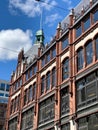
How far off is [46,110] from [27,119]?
6.19 m

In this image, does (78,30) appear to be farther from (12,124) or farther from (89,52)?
(12,124)

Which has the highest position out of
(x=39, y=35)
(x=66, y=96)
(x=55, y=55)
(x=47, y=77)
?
(x=39, y=35)

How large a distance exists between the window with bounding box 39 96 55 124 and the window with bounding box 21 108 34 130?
2.73 metres

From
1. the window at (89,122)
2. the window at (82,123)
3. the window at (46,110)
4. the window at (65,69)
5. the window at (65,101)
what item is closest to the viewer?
the window at (89,122)

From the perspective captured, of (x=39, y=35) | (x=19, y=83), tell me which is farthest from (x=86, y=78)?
(x=39, y=35)

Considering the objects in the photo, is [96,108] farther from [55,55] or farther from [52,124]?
[55,55]

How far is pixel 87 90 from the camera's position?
2997 centimetres

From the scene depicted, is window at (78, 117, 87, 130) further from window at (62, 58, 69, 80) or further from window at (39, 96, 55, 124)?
window at (62, 58, 69, 80)

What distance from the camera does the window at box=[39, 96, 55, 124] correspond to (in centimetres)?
3653

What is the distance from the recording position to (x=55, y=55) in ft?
128

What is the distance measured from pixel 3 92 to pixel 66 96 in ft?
196

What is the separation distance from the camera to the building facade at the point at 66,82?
29.9 m

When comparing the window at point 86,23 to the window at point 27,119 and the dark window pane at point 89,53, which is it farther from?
the window at point 27,119

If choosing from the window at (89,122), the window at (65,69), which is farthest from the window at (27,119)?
the window at (89,122)
